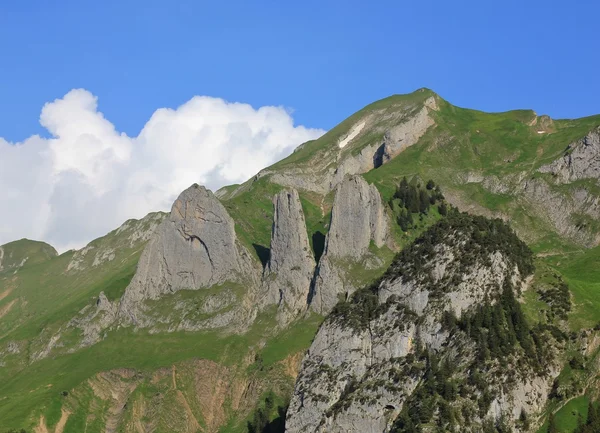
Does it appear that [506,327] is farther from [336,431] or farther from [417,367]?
[336,431]

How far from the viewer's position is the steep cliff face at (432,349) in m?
148

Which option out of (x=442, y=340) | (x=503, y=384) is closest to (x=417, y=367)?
(x=442, y=340)

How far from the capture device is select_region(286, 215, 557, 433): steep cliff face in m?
148

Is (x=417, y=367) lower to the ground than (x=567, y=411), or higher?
higher

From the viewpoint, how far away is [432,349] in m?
162

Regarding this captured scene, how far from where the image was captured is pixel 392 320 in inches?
6767

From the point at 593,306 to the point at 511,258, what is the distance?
1968 centimetres

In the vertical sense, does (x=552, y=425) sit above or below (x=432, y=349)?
below

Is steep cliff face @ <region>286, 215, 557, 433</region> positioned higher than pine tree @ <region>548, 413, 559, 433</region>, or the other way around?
steep cliff face @ <region>286, 215, 557, 433</region>

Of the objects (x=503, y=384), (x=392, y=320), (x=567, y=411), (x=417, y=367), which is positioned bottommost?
(x=567, y=411)

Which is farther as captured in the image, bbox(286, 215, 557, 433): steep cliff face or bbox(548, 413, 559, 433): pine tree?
bbox(286, 215, 557, 433): steep cliff face

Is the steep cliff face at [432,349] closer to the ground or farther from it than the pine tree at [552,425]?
farther from it

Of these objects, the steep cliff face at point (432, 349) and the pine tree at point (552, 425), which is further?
the steep cliff face at point (432, 349)

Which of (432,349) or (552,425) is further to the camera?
(432,349)
